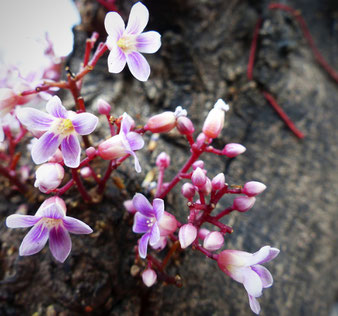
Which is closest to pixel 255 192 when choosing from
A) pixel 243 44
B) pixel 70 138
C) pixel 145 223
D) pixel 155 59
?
pixel 145 223

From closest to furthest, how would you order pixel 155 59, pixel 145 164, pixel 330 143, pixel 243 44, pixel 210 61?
1. pixel 145 164
2. pixel 155 59
3. pixel 210 61
4. pixel 243 44
5. pixel 330 143

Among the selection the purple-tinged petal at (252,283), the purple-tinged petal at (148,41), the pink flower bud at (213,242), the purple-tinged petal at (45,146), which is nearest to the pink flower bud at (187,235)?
the pink flower bud at (213,242)

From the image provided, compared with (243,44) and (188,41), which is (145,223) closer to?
(188,41)

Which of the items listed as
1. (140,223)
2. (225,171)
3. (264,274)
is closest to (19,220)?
(140,223)

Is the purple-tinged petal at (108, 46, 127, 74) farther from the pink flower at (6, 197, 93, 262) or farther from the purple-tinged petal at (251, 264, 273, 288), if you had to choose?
the purple-tinged petal at (251, 264, 273, 288)

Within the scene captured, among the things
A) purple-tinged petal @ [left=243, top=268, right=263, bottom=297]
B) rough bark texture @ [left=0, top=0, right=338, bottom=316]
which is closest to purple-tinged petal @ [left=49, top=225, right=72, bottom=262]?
rough bark texture @ [left=0, top=0, right=338, bottom=316]

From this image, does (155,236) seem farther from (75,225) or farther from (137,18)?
(137,18)
